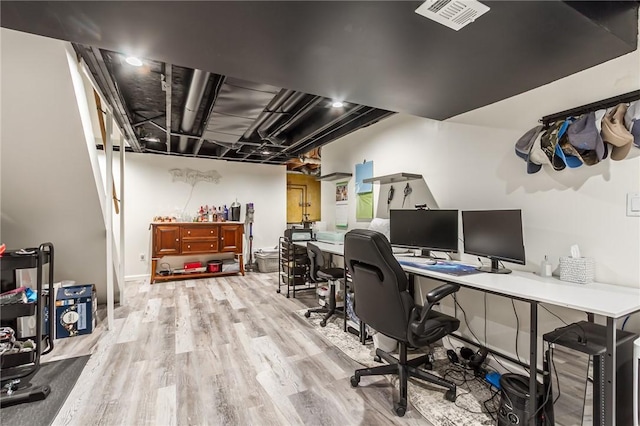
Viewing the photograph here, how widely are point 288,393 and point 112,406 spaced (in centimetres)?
114

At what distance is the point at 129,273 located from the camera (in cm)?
543

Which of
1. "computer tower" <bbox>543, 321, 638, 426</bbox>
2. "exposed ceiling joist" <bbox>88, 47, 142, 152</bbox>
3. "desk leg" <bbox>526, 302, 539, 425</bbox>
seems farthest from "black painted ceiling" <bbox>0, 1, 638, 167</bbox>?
"computer tower" <bbox>543, 321, 638, 426</bbox>

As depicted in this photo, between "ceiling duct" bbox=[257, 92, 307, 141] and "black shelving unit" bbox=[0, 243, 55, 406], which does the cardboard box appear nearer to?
"black shelving unit" bbox=[0, 243, 55, 406]

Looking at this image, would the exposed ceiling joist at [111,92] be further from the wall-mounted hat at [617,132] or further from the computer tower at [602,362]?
the computer tower at [602,362]

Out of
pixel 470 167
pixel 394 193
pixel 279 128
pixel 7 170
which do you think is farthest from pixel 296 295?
pixel 7 170

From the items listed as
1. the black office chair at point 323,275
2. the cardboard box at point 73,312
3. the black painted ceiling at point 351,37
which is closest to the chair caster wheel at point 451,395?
the black office chair at point 323,275

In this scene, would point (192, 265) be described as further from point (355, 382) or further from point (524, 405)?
point (524, 405)

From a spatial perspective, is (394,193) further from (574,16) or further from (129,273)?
(129,273)

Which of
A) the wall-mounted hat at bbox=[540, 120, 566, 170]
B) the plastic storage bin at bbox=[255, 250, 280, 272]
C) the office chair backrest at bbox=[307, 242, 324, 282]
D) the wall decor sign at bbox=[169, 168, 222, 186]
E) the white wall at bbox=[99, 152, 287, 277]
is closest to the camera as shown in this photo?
the wall-mounted hat at bbox=[540, 120, 566, 170]

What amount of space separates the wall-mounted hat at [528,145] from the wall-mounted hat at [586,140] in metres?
0.23

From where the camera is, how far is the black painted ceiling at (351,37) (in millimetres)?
1264

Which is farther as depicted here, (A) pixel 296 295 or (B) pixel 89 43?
(A) pixel 296 295

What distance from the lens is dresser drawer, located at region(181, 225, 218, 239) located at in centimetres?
538

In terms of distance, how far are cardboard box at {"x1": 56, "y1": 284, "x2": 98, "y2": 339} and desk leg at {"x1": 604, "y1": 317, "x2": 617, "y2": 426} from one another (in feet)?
13.6
